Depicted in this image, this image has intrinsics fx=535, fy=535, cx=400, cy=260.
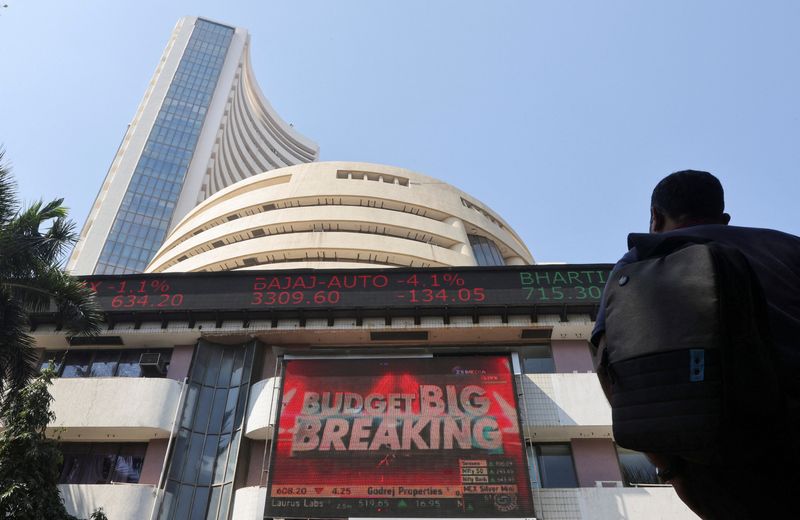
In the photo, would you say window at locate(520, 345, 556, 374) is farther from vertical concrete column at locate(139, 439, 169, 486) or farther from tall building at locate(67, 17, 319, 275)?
tall building at locate(67, 17, 319, 275)

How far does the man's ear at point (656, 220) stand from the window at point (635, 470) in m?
15.6

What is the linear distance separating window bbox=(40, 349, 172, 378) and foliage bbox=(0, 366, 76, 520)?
524cm

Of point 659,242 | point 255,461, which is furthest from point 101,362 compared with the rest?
point 659,242

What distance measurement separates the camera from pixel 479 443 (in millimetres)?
15250

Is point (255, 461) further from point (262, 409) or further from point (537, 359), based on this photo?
point (537, 359)

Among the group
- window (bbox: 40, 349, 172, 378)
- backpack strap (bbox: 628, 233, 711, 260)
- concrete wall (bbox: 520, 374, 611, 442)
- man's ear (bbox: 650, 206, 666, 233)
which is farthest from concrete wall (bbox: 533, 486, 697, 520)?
backpack strap (bbox: 628, 233, 711, 260)

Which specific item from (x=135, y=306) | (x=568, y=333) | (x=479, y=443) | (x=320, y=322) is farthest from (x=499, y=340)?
(x=135, y=306)

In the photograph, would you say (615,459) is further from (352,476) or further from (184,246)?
(184,246)

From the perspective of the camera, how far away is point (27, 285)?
15.1 metres

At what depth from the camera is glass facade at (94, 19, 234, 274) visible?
246ft

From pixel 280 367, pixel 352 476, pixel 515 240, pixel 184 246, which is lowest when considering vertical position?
pixel 352 476

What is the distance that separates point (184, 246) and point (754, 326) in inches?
1256

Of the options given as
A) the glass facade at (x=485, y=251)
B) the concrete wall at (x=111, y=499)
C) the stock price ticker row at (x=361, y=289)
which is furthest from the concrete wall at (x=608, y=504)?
the glass facade at (x=485, y=251)

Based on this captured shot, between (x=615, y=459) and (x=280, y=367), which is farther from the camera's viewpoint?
(x=280, y=367)
